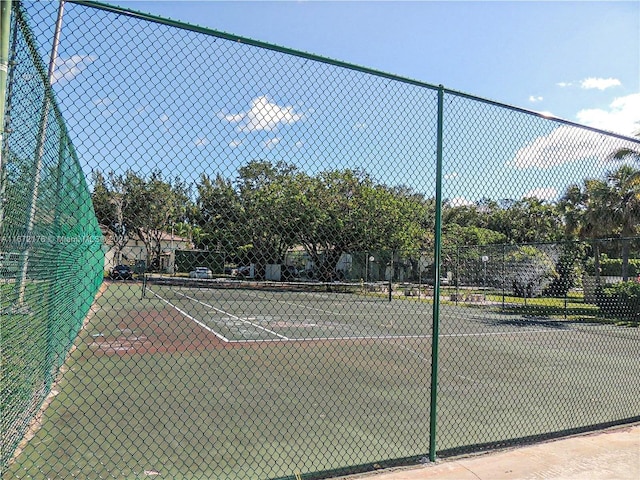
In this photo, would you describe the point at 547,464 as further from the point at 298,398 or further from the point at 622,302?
the point at 622,302

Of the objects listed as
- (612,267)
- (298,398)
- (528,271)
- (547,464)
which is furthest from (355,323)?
(547,464)

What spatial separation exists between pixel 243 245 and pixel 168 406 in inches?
109

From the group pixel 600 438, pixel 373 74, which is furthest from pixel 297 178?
pixel 600 438

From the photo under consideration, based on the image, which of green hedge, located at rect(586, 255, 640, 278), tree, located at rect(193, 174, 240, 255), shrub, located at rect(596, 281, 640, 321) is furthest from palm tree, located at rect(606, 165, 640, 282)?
tree, located at rect(193, 174, 240, 255)

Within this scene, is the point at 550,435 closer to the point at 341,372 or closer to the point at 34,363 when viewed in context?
the point at 341,372

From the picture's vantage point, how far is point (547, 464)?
384cm

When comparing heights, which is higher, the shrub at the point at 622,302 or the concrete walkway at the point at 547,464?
the shrub at the point at 622,302

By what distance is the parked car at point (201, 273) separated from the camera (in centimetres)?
457

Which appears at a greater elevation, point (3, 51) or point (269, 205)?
point (3, 51)

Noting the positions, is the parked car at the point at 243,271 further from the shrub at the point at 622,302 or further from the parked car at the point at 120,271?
the shrub at the point at 622,302

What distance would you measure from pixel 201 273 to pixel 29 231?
1.82 meters

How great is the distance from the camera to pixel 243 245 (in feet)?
12.4

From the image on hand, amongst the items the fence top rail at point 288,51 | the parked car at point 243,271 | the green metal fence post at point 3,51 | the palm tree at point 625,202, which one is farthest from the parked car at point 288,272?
the palm tree at point 625,202

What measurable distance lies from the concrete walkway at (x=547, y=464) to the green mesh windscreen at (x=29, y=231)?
101 inches
